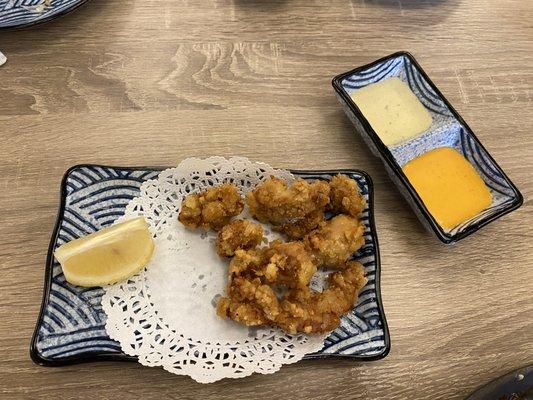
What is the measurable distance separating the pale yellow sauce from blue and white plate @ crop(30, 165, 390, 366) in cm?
24

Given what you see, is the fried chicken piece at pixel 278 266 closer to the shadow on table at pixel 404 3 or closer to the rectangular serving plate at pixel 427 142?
the rectangular serving plate at pixel 427 142

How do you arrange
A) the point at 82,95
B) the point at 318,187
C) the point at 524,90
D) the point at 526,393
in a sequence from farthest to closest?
the point at 524,90, the point at 82,95, the point at 318,187, the point at 526,393

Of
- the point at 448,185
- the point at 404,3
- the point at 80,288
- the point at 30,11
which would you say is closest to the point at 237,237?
the point at 80,288

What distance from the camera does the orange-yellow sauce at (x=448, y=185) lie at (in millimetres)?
1686

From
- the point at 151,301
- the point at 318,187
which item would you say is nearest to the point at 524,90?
the point at 318,187

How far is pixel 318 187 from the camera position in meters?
1.61

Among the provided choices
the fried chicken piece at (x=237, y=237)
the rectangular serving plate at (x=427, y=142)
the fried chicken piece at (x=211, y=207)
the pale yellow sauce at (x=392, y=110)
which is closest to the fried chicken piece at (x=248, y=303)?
the fried chicken piece at (x=237, y=237)

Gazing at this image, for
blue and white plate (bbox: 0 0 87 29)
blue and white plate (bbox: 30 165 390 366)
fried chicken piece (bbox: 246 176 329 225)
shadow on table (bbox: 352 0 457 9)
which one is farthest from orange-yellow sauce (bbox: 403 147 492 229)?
blue and white plate (bbox: 0 0 87 29)

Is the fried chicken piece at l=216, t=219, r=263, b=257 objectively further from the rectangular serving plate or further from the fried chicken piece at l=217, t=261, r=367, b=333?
A: the rectangular serving plate

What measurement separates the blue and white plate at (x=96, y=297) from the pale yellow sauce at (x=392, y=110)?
238mm

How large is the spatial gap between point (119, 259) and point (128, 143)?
500 mm

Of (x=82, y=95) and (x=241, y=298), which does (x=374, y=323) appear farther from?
(x=82, y=95)

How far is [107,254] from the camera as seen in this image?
1.47 m

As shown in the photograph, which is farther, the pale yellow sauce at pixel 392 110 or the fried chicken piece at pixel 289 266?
the pale yellow sauce at pixel 392 110
